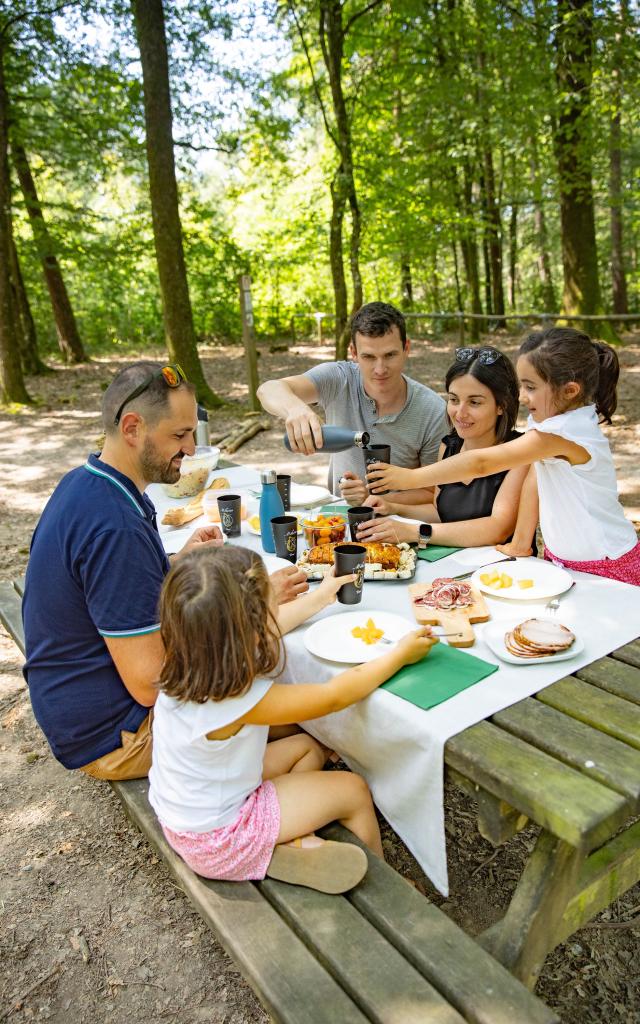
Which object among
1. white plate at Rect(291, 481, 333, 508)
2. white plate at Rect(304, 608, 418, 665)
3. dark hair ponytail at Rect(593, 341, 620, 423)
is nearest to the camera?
white plate at Rect(304, 608, 418, 665)

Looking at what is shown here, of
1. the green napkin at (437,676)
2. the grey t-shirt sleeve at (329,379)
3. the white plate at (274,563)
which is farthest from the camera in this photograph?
the grey t-shirt sleeve at (329,379)

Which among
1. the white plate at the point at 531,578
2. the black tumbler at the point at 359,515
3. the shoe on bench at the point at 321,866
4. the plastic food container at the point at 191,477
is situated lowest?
the shoe on bench at the point at 321,866

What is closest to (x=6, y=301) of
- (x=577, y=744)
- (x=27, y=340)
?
(x=27, y=340)

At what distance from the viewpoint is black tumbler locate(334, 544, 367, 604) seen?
83.0 inches

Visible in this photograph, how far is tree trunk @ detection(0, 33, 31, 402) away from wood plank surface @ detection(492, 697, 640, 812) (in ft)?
32.8

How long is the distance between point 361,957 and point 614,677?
0.88 m

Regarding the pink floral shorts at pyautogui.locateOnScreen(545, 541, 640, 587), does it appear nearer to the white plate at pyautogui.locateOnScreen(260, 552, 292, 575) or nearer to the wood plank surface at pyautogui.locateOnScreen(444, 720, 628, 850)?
the white plate at pyautogui.locateOnScreen(260, 552, 292, 575)

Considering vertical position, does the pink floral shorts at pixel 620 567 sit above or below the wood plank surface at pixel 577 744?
above

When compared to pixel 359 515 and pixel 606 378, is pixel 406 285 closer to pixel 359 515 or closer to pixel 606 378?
pixel 606 378

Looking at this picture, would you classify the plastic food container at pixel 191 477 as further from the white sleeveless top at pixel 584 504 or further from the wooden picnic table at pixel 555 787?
the wooden picnic table at pixel 555 787

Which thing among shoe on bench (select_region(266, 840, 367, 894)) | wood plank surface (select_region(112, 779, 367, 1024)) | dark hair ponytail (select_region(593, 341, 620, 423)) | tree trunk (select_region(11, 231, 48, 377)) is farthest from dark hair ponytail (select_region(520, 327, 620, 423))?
tree trunk (select_region(11, 231, 48, 377))

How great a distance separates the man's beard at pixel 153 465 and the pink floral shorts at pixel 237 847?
1.02m

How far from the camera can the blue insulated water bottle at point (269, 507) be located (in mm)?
2598

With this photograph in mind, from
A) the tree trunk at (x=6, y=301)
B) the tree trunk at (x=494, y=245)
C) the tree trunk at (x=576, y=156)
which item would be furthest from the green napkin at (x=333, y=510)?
the tree trunk at (x=494, y=245)
